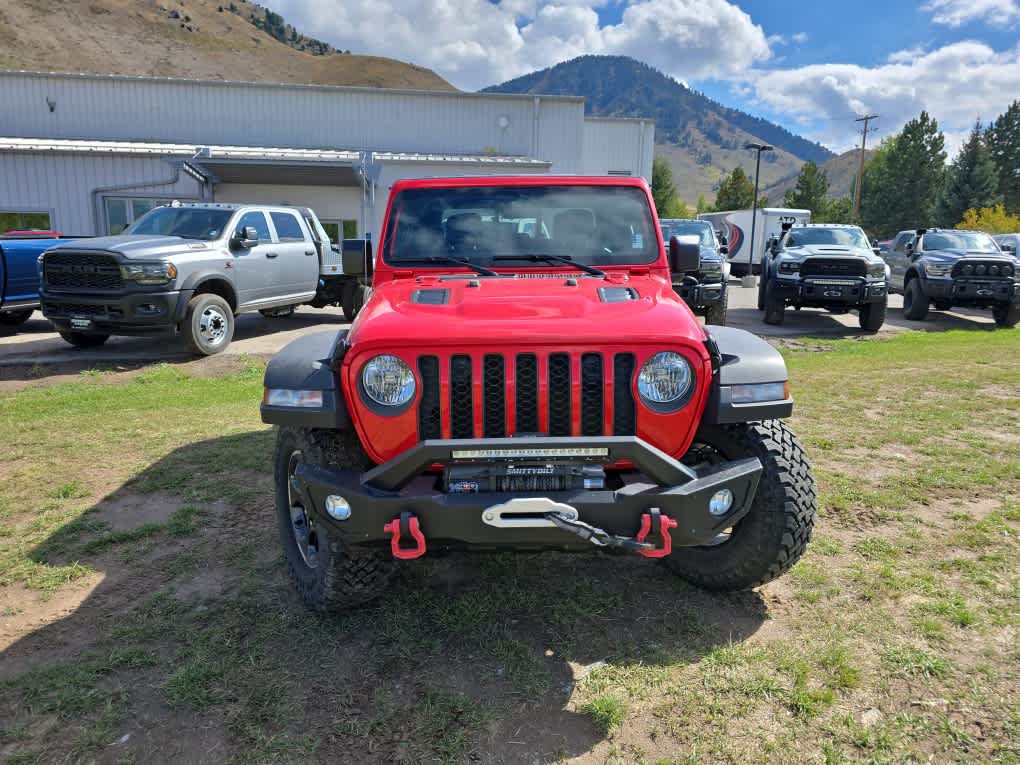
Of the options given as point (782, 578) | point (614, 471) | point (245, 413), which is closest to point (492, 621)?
point (614, 471)

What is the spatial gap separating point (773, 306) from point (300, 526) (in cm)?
1162

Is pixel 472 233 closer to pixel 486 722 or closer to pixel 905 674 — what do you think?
pixel 486 722

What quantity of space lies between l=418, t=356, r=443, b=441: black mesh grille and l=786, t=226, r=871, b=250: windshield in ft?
42.1

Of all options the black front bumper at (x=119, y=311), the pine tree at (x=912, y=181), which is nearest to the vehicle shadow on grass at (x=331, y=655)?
the black front bumper at (x=119, y=311)

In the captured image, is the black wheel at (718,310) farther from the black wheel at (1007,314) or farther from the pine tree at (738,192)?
the pine tree at (738,192)

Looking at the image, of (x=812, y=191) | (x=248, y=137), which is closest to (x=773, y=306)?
(x=248, y=137)

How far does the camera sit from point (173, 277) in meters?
8.91

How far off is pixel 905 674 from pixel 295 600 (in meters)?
2.53

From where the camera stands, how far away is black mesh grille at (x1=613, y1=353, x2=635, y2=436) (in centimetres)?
266

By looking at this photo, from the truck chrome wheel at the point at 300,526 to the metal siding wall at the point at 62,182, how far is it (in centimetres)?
2168

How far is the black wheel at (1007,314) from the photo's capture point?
1356 cm

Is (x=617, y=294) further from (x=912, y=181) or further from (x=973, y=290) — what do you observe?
(x=912, y=181)

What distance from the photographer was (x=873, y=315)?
12.5 meters

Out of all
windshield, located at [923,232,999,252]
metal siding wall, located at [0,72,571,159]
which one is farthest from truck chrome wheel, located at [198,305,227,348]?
metal siding wall, located at [0,72,571,159]
